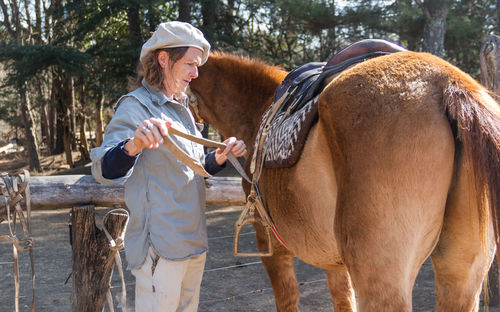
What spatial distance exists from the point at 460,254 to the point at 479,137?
0.51m

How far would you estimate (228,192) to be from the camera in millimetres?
4082

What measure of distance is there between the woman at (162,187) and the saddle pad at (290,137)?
204 mm

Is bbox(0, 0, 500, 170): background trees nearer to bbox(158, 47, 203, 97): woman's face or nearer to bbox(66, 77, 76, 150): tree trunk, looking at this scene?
bbox(66, 77, 76, 150): tree trunk

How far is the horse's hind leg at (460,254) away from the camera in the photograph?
1724 millimetres

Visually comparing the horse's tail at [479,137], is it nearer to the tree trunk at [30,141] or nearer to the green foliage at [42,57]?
the green foliage at [42,57]

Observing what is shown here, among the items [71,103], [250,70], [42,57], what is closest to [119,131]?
[250,70]

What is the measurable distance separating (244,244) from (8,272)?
3002 mm

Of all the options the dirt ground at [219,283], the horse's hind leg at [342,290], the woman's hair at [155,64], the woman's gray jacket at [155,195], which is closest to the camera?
the woman's gray jacket at [155,195]

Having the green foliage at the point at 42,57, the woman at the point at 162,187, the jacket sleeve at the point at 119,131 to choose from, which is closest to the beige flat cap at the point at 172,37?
the woman at the point at 162,187

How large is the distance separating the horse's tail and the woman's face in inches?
44.3

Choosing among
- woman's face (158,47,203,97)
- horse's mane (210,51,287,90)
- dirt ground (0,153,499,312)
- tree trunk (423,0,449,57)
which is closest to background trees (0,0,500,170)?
tree trunk (423,0,449,57)

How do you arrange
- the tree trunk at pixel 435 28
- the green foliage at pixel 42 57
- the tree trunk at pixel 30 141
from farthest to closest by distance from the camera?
the tree trunk at pixel 30 141
the green foliage at pixel 42 57
the tree trunk at pixel 435 28

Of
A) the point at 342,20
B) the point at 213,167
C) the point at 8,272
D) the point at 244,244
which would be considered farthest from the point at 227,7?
the point at 213,167

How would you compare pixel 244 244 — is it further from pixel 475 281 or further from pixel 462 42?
pixel 462 42
